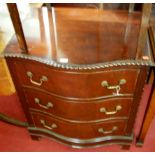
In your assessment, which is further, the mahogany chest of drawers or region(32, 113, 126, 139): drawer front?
region(32, 113, 126, 139): drawer front

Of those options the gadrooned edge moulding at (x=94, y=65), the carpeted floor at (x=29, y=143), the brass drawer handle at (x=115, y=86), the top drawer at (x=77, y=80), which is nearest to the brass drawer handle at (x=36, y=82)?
the top drawer at (x=77, y=80)

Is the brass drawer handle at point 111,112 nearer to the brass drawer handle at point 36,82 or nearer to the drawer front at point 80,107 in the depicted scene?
the drawer front at point 80,107

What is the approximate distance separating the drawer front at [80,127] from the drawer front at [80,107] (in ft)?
0.23

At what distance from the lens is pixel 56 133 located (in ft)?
4.69

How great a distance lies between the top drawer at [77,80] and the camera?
100 centimetres

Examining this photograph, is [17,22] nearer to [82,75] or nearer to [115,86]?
[82,75]

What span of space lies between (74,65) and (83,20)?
388 millimetres

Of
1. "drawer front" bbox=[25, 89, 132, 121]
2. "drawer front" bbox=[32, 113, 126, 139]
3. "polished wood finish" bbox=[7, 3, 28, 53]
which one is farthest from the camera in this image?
"drawer front" bbox=[32, 113, 126, 139]

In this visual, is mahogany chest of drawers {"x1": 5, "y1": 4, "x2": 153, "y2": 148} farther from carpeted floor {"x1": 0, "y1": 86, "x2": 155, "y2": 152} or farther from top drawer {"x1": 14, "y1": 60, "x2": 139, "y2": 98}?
carpeted floor {"x1": 0, "y1": 86, "x2": 155, "y2": 152}

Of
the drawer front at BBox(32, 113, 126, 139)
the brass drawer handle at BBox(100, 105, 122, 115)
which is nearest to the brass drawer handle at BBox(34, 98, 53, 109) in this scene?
the drawer front at BBox(32, 113, 126, 139)

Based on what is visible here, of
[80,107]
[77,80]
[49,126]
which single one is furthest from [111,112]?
[49,126]

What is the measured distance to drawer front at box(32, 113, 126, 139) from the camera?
1296 millimetres

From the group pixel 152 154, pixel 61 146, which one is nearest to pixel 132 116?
pixel 152 154

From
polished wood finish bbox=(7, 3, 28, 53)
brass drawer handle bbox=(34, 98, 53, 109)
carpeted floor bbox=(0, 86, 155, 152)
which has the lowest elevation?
carpeted floor bbox=(0, 86, 155, 152)
